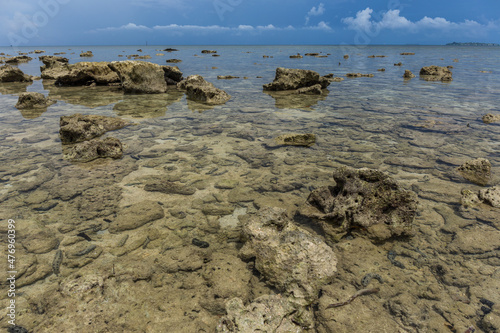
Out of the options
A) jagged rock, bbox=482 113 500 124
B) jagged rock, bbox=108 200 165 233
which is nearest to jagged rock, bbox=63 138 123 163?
jagged rock, bbox=108 200 165 233

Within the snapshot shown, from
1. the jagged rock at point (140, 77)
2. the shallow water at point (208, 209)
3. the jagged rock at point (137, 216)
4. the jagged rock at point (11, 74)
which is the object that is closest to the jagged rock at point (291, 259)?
the shallow water at point (208, 209)

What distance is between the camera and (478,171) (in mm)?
5738

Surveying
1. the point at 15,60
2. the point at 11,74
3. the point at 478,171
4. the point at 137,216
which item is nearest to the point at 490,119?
the point at 478,171

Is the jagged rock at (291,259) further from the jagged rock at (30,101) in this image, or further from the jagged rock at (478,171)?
the jagged rock at (30,101)

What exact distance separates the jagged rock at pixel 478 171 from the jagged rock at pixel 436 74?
22302 millimetres

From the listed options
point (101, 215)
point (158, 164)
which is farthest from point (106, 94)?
point (101, 215)

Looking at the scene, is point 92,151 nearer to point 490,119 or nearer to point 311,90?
point 490,119

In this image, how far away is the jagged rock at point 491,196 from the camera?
471 centimetres

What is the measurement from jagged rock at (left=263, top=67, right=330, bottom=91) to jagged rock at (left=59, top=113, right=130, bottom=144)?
11.5 metres

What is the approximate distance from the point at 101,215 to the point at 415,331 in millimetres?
4748

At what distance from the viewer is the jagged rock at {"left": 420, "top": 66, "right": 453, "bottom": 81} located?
23.3 meters

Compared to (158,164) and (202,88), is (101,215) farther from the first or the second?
(202,88)

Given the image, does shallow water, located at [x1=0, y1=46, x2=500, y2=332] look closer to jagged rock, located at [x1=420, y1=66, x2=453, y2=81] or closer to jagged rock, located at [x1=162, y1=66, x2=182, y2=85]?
jagged rock, located at [x1=162, y1=66, x2=182, y2=85]

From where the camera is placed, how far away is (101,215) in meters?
4.53
